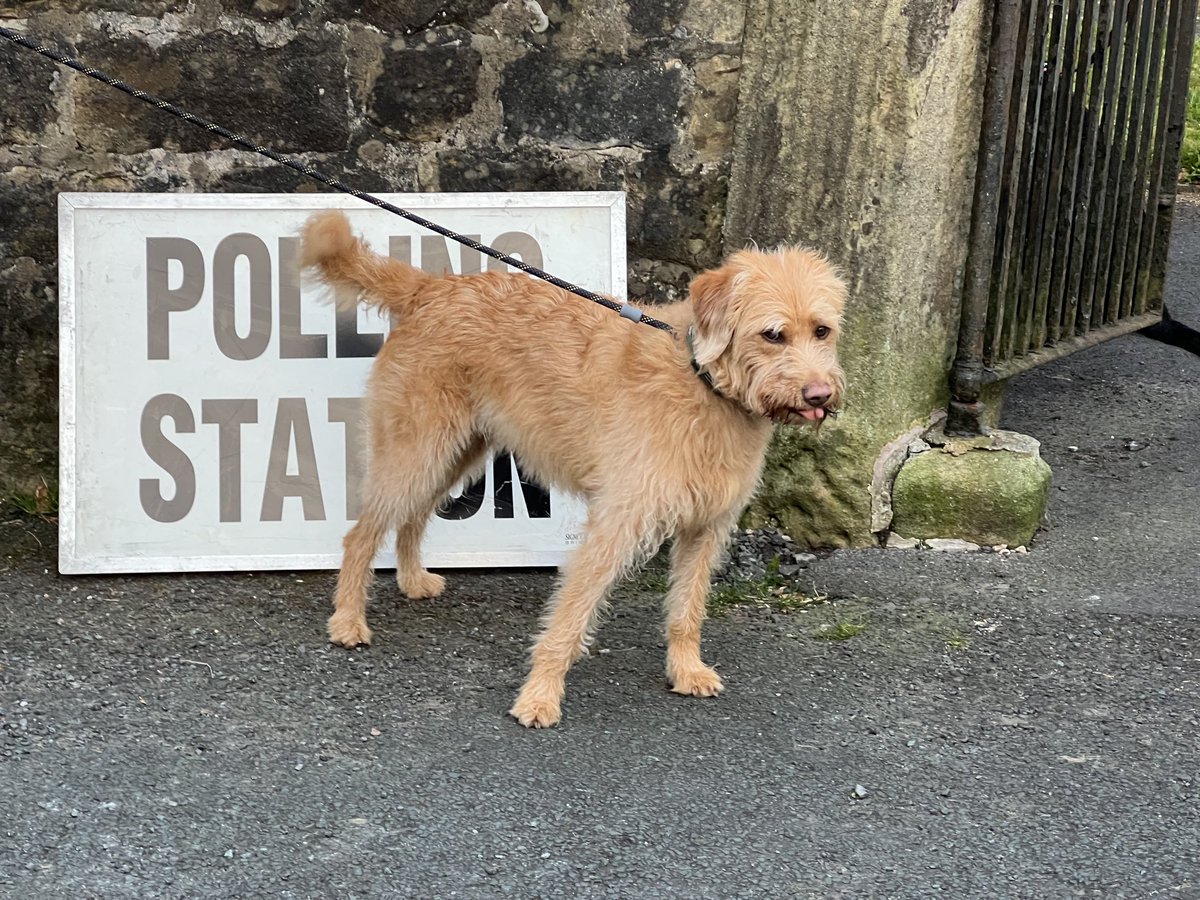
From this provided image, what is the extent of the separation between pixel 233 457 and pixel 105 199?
41.4 inches

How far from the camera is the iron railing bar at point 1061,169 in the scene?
5477 millimetres

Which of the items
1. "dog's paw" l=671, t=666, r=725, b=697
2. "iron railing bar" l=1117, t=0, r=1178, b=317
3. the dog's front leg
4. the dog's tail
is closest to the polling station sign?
the dog's tail

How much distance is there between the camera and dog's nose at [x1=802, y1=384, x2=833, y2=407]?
353 cm

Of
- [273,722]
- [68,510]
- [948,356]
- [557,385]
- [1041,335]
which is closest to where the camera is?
[273,722]

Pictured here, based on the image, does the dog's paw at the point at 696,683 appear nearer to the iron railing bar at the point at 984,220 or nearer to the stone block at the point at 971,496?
the stone block at the point at 971,496

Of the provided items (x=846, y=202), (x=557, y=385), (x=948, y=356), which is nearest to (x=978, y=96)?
(x=846, y=202)

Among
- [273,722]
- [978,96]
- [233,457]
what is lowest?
[273,722]

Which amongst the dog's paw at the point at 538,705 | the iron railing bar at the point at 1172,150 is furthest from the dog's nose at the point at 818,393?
the iron railing bar at the point at 1172,150

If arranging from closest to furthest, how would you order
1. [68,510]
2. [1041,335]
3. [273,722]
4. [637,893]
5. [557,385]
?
[637,893] < [273,722] < [557,385] < [68,510] < [1041,335]

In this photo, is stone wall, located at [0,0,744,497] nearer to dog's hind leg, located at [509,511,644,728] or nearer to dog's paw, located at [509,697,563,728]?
dog's hind leg, located at [509,511,644,728]

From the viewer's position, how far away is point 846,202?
4.86 meters

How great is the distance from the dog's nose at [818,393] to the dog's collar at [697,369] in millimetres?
315

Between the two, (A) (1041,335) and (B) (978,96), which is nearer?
(B) (978,96)

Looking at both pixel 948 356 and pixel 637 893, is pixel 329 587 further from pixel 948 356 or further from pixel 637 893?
pixel 948 356
